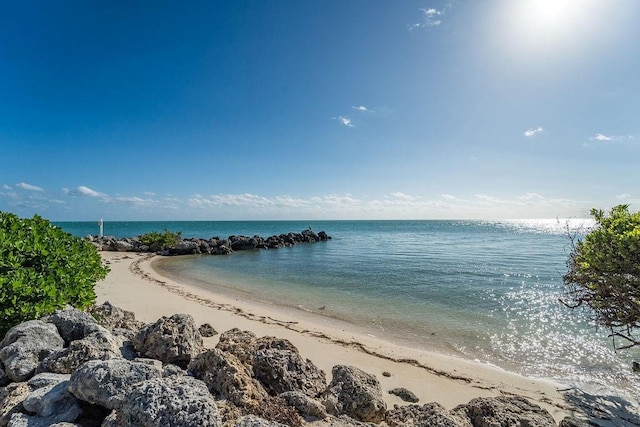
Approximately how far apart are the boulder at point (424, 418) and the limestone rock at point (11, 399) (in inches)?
173

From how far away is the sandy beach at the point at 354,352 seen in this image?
677cm

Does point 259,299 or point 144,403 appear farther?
point 259,299

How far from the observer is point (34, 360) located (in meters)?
4.48

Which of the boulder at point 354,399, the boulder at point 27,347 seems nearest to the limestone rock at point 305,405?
the boulder at point 354,399

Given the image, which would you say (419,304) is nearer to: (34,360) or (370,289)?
(370,289)

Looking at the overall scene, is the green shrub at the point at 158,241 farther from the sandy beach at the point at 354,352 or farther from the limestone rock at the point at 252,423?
the limestone rock at the point at 252,423

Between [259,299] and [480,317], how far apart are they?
29.1 ft

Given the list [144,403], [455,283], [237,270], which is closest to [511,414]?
[144,403]

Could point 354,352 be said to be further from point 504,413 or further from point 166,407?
point 166,407

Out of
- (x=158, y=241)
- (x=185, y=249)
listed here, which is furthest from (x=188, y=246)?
(x=158, y=241)

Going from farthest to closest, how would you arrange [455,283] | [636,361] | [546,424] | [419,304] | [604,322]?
[455,283]
[419,304]
[636,361]
[604,322]
[546,424]

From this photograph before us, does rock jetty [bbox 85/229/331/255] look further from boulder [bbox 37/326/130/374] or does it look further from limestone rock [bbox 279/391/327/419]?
limestone rock [bbox 279/391/327/419]

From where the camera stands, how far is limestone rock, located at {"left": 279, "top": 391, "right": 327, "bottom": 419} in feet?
12.8

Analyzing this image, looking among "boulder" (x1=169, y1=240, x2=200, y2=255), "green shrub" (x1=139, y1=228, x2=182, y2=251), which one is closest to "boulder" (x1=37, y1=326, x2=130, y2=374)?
"boulder" (x1=169, y1=240, x2=200, y2=255)
